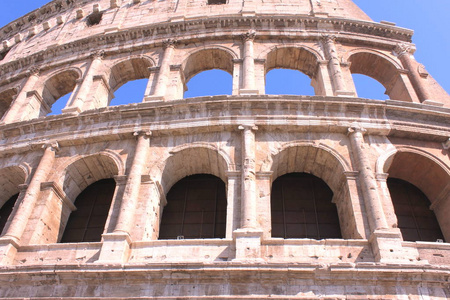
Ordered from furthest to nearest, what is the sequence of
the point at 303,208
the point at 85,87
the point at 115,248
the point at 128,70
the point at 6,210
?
the point at 128,70 → the point at 85,87 → the point at 6,210 → the point at 303,208 → the point at 115,248

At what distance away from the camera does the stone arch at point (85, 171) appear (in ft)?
37.0

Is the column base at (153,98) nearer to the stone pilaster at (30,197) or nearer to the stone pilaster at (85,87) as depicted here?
the stone pilaster at (85,87)

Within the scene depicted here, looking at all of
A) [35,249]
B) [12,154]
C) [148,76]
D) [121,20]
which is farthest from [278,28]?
[35,249]

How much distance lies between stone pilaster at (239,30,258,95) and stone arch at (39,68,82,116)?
232 inches

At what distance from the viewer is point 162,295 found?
316 inches

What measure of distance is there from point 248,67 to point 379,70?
4.79 m

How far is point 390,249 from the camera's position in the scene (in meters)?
8.52

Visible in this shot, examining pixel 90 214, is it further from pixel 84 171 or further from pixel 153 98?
pixel 153 98

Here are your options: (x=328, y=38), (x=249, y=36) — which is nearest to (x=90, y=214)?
(x=249, y=36)

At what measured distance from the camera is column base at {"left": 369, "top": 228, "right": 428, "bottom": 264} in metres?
8.34

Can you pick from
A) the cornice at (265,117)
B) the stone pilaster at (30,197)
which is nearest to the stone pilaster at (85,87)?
the cornice at (265,117)

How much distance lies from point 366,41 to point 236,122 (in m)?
6.57

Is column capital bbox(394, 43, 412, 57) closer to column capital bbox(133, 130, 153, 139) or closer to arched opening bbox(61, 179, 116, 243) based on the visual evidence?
column capital bbox(133, 130, 153, 139)

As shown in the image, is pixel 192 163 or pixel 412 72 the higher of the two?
pixel 412 72
